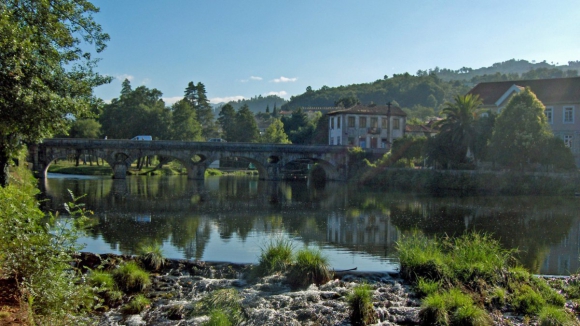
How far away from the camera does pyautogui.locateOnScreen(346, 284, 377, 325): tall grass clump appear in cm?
1050

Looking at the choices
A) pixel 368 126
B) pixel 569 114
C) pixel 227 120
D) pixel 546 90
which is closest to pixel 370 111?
pixel 368 126

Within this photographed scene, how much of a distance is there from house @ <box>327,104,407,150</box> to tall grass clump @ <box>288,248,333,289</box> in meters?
54.3

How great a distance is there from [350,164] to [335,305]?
49903 mm

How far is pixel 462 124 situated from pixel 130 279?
4019cm

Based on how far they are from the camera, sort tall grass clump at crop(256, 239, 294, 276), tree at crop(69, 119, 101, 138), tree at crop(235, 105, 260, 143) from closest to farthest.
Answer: tall grass clump at crop(256, 239, 294, 276) → tree at crop(69, 119, 101, 138) → tree at crop(235, 105, 260, 143)

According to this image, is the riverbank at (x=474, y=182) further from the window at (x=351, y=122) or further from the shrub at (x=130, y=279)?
the shrub at (x=130, y=279)

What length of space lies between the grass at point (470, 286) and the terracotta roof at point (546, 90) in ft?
133

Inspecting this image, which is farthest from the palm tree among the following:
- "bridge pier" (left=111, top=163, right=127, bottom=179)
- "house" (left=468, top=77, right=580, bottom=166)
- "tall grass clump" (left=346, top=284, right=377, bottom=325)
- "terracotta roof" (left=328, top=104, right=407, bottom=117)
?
"tall grass clump" (left=346, top=284, right=377, bottom=325)

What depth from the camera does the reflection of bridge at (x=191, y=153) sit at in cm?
5466

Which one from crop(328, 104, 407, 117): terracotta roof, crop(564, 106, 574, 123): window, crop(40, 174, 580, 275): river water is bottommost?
crop(40, 174, 580, 275): river water

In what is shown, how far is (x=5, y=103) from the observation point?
42.0ft

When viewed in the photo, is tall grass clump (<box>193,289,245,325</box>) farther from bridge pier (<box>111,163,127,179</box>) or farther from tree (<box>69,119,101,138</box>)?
tree (<box>69,119,101,138</box>)

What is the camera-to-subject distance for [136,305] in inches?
428

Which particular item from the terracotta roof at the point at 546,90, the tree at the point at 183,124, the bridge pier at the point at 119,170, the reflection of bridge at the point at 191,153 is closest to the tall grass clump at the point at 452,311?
the terracotta roof at the point at 546,90
